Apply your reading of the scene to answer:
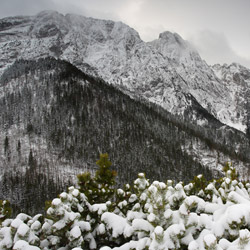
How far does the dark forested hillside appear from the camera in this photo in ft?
288

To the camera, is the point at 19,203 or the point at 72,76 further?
the point at 72,76

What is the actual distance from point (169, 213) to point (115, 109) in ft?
483

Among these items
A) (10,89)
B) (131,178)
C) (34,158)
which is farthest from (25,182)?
(10,89)

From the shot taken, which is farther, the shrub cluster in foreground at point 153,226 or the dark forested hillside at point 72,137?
the dark forested hillside at point 72,137

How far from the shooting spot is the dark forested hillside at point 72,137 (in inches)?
3460

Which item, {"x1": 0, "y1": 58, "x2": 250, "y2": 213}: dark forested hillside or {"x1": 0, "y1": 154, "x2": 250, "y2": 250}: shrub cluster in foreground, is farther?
{"x1": 0, "y1": 58, "x2": 250, "y2": 213}: dark forested hillside

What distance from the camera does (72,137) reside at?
120m

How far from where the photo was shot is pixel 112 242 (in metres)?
7.19

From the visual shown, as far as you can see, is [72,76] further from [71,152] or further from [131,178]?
[131,178]

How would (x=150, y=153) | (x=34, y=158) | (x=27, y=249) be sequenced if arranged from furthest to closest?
(x=150, y=153)
(x=34, y=158)
(x=27, y=249)

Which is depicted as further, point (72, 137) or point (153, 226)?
point (72, 137)

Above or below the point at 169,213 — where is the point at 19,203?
below

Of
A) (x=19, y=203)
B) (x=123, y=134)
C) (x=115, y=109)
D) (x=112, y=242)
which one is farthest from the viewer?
(x=115, y=109)

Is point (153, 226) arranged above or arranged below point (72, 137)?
below
